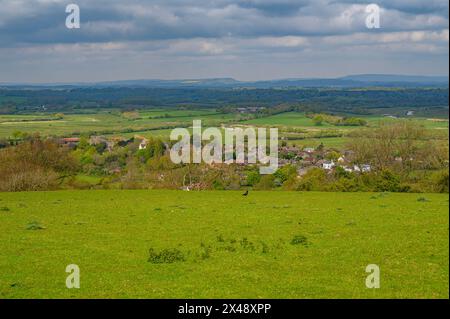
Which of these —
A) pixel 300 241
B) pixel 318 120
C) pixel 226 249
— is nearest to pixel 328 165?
pixel 300 241

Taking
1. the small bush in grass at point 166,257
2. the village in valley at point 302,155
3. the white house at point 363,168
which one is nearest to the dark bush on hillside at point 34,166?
the village in valley at point 302,155

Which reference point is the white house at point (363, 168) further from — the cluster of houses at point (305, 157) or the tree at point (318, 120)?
the tree at point (318, 120)

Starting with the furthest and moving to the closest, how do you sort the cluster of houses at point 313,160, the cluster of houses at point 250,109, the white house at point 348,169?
the cluster of houses at point 250,109 → the cluster of houses at point 313,160 → the white house at point 348,169

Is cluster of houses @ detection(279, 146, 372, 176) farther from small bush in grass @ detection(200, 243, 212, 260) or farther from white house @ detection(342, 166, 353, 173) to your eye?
small bush in grass @ detection(200, 243, 212, 260)

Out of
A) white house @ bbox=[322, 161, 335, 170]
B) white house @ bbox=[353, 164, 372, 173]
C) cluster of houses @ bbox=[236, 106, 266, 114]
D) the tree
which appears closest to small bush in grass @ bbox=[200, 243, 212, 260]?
white house @ bbox=[353, 164, 372, 173]

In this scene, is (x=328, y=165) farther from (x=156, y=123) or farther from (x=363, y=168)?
(x=156, y=123)

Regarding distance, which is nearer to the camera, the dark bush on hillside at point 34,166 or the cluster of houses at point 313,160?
the dark bush on hillside at point 34,166
